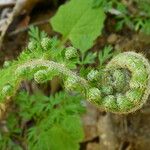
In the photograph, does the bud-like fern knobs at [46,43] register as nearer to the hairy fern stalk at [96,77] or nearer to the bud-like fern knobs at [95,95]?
the hairy fern stalk at [96,77]

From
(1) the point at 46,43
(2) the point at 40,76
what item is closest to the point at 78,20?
(1) the point at 46,43

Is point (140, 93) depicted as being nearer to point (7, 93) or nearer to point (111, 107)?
point (111, 107)

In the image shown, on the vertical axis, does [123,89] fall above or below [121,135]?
above

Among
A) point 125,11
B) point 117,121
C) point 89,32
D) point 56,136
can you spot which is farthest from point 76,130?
point 125,11

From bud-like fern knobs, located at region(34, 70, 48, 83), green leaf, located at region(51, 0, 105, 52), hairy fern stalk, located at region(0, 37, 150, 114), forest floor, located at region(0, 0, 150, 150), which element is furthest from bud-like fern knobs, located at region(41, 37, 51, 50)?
forest floor, located at region(0, 0, 150, 150)

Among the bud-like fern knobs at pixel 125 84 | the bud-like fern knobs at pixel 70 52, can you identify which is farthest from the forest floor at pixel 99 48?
the bud-like fern knobs at pixel 70 52

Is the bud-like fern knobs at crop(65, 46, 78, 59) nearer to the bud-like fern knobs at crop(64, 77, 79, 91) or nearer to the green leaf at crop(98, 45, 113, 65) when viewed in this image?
the bud-like fern knobs at crop(64, 77, 79, 91)

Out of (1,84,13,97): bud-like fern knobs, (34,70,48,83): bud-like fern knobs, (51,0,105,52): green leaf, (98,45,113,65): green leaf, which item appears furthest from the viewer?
(51,0,105,52): green leaf
